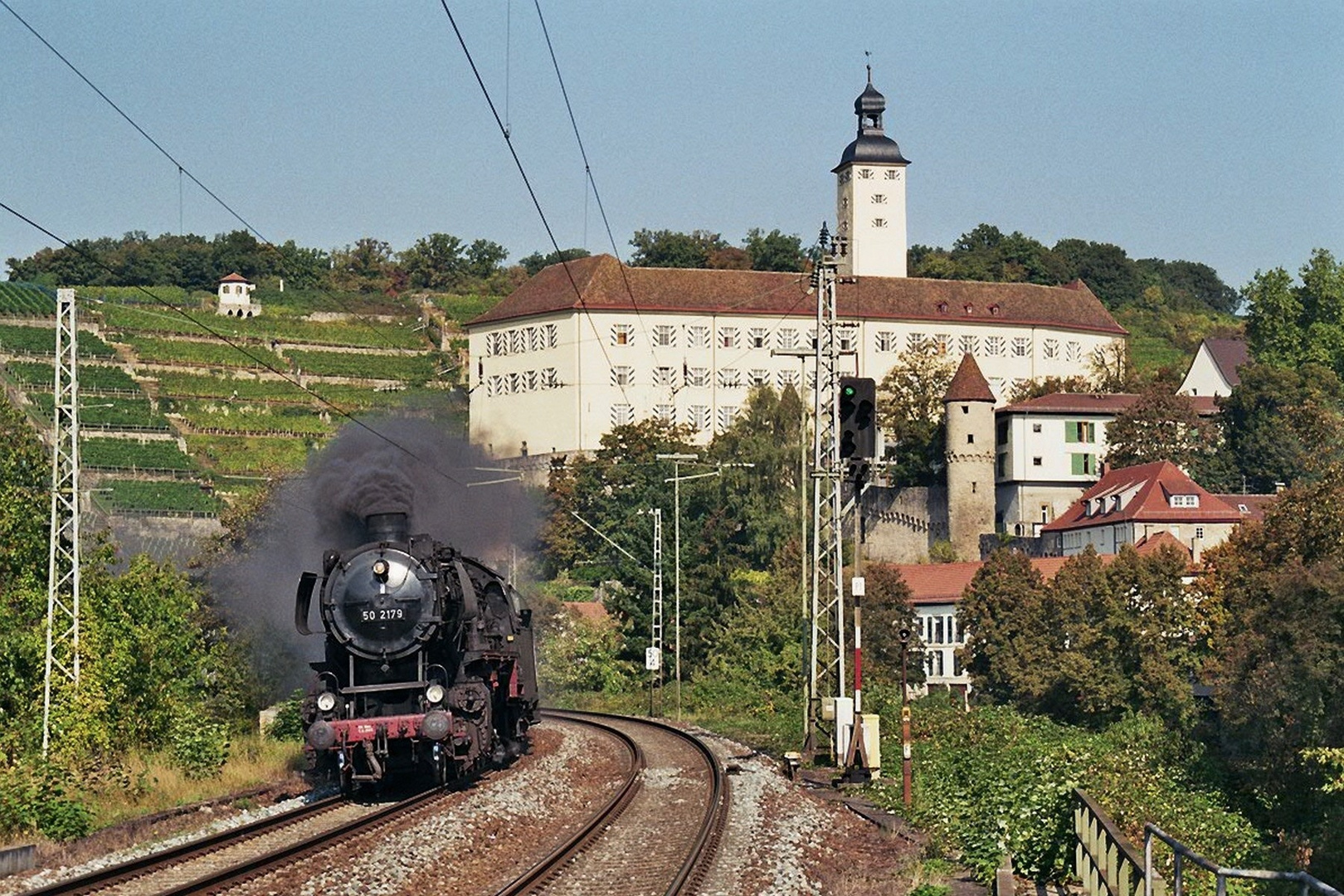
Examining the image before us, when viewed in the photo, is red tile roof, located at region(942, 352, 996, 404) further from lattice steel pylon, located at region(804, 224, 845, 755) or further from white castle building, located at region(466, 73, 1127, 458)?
lattice steel pylon, located at region(804, 224, 845, 755)

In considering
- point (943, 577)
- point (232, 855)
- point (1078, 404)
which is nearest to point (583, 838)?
point (232, 855)

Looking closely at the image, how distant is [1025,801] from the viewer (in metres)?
20.0

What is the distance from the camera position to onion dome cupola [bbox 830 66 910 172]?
155375 millimetres

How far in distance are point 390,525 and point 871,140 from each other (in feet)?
438

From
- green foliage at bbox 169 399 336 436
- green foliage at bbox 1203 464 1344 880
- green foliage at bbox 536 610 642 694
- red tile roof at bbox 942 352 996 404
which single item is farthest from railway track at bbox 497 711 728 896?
red tile roof at bbox 942 352 996 404

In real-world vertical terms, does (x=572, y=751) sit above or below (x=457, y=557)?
below

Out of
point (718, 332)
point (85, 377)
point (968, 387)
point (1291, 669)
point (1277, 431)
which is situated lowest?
point (1291, 669)

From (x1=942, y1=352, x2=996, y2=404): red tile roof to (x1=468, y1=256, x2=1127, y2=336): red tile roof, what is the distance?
46.3 ft

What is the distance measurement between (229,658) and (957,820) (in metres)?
25.0

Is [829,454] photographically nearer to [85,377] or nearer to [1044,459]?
[85,377]

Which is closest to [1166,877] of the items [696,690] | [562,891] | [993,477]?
[562,891]

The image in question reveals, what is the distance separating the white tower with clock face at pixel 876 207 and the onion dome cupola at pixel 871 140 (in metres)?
0.07

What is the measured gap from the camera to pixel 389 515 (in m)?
28.0

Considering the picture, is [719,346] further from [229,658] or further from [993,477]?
[229,658]
